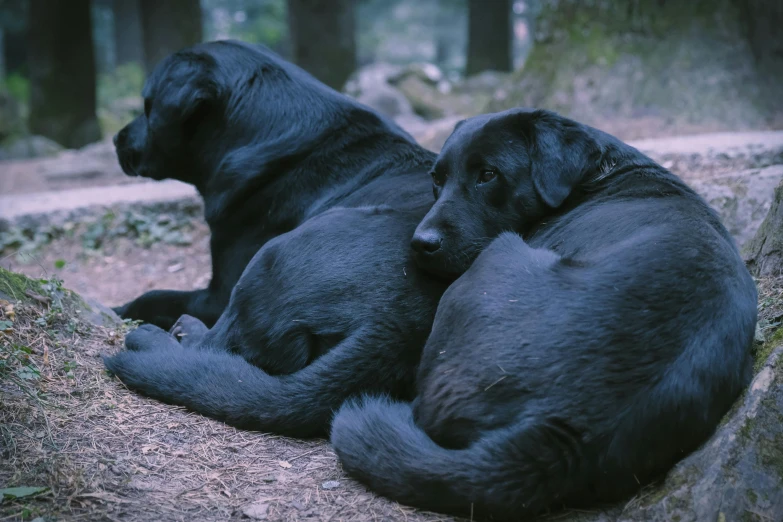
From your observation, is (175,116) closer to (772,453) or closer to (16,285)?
(16,285)

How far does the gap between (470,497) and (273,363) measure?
1280 mm

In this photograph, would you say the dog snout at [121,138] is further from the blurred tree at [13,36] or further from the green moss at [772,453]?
the blurred tree at [13,36]

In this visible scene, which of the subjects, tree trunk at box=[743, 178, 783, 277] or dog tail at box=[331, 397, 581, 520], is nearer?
dog tail at box=[331, 397, 581, 520]

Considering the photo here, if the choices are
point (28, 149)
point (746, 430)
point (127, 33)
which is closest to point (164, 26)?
point (28, 149)

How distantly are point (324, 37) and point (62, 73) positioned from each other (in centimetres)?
513

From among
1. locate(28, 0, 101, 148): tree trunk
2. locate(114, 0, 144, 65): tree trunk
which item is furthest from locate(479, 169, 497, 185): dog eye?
locate(114, 0, 144, 65): tree trunk

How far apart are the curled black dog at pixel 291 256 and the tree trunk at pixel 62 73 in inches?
421

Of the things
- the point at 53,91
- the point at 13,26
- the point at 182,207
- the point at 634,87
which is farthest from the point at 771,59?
the point at 13,26

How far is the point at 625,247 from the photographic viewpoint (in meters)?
2.47

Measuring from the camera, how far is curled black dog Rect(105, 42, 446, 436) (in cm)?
290

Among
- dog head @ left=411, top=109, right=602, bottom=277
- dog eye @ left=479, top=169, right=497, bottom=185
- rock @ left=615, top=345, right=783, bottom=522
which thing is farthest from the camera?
dog eye @ left=479, top=169, right=497, bottom=185

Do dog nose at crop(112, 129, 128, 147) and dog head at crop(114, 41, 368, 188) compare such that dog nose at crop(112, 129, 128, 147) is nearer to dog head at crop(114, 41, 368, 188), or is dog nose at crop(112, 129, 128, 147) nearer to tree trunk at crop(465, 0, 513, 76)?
dog head at crop(114, 41, 368, 188)

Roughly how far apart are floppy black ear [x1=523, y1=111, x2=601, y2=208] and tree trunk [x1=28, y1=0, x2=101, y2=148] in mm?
12605

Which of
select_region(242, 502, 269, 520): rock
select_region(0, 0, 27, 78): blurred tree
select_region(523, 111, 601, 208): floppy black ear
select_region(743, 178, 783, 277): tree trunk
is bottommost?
select_region(0, 0, 27, 78): blurred tree
